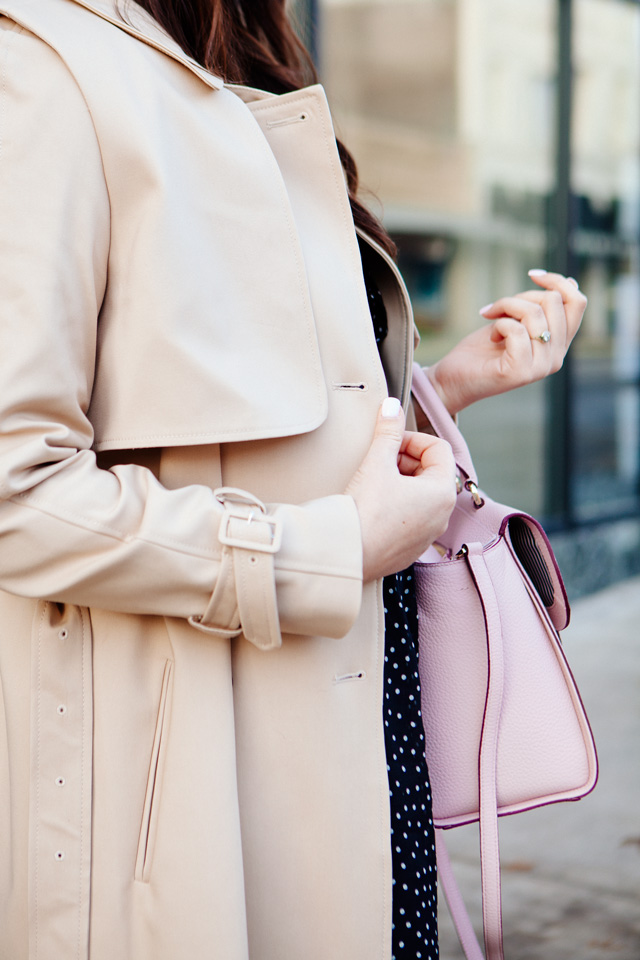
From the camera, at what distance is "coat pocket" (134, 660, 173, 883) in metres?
1.08

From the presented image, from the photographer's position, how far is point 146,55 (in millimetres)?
1081

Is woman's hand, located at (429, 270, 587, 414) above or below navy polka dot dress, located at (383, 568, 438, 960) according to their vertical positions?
above

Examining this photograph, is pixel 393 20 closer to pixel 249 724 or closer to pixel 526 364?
pixel 526 364

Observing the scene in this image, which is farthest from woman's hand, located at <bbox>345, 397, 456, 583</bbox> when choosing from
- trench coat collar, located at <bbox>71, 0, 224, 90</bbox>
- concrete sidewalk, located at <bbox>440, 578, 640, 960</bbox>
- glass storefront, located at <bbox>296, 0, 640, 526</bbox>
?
glass storefront, located at <bbox>296, 0, 640, 526</bbox>

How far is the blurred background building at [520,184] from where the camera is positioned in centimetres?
487

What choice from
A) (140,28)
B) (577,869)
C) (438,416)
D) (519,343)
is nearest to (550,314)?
(519,343)

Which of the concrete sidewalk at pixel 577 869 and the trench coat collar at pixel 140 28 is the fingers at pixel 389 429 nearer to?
the trench coat collar at pixel 140 28

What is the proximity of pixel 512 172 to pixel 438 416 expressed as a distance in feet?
14.3

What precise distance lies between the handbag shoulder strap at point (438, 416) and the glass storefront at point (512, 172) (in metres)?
3.16

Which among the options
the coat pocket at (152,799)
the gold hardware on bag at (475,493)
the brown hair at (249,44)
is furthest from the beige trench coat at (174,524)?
the gold hardware on bag at (475,493)

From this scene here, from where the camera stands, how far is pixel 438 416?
1496mm

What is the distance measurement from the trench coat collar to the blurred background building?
11.1 ft

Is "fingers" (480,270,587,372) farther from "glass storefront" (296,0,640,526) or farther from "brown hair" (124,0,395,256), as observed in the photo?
"glass storefront" (296,0,640,526)

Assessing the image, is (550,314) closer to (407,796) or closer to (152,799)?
(407,796)
